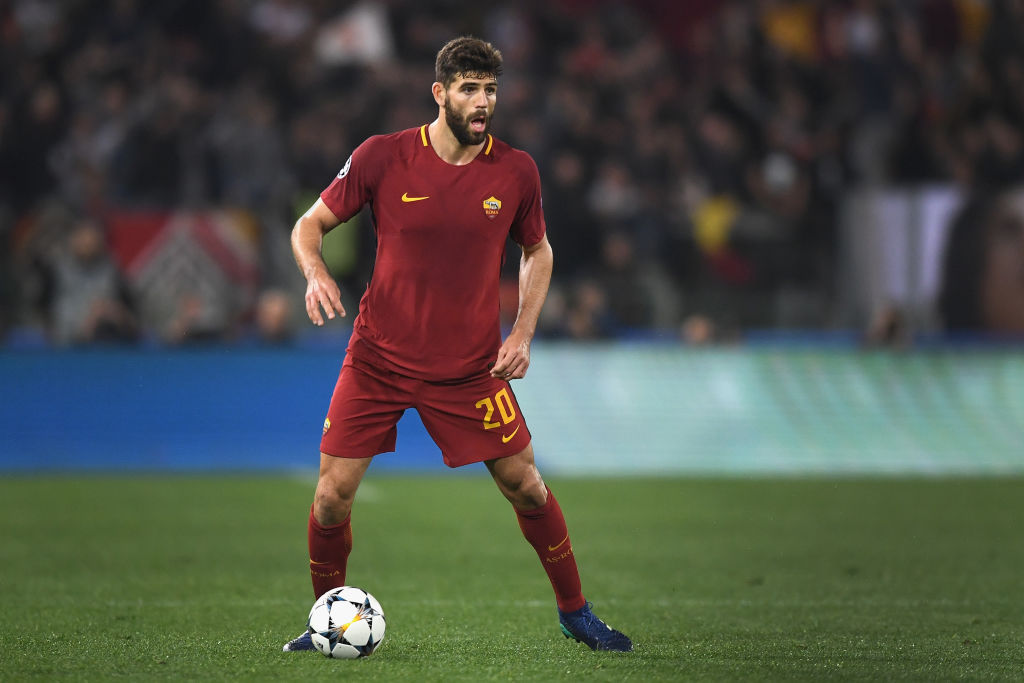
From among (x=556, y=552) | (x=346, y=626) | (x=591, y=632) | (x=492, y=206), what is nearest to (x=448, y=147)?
(x=492, y=206)

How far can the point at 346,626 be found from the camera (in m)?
5.47

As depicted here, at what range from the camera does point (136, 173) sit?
1483 cm

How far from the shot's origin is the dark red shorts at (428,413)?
557 cm

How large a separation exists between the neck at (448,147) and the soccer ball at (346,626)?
1.73 m

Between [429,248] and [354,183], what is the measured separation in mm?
386

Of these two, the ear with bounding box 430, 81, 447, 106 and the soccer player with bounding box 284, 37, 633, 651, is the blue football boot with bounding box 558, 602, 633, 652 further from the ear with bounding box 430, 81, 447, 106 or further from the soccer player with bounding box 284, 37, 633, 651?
the ear with bounding box 430, 81, 447, 106

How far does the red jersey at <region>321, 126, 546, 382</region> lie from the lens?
5.53 metres

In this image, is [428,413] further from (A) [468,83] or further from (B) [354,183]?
(A) [468,83]

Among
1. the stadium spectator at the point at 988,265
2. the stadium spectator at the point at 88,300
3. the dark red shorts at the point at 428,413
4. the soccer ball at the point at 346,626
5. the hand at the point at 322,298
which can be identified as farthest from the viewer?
the stadium spectator at the point at 988,265

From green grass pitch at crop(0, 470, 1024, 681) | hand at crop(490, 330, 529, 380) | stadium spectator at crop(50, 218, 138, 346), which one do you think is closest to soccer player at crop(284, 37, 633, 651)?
hand at crop(490, 330, 529, 380)

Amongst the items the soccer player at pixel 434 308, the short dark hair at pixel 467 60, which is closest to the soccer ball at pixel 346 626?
the soccer player at pixel 434 308

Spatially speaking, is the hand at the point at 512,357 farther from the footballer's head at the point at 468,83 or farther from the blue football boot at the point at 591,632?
the blue football boot at the point at 591,632

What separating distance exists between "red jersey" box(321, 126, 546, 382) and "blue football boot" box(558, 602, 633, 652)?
107 centimetres

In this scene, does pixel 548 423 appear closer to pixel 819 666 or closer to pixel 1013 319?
pixel 1013 319
